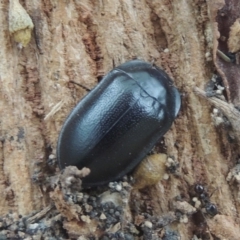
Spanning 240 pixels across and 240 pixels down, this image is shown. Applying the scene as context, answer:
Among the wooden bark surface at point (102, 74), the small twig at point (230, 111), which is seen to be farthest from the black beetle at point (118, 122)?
the small twig at point (230, 111)

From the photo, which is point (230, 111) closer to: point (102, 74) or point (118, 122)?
point (118, 122)

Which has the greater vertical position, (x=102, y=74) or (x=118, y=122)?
(x=102, y=74)

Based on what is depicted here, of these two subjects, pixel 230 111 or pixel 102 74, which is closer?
pixel 230 111

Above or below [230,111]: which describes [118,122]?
below

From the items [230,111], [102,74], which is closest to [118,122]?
[102,74]

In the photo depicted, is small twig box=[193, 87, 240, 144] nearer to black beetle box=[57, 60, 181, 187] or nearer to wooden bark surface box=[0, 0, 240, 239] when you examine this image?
wooden bark surface box=[0, 0, 240, 239]

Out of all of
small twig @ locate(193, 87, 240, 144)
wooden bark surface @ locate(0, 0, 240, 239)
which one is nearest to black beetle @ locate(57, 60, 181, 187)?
wooden bark surface @ locate(0, 0, 240, 239)
